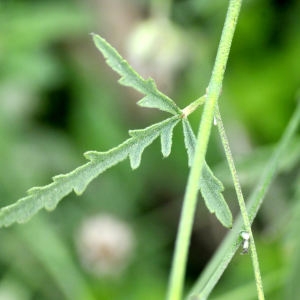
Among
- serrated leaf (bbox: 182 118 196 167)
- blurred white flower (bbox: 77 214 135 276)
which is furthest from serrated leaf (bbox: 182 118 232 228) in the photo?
blurred white flower (bbox: 77 214 135 276)

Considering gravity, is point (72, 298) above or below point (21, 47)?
below

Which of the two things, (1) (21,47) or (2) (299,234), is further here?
(1) (21,47)

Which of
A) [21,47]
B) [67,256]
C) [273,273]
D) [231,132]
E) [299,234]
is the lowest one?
[299,234]

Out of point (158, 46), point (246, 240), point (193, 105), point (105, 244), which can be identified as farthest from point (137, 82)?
point (105, 244)

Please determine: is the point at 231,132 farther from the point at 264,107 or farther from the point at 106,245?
the point at 106,245

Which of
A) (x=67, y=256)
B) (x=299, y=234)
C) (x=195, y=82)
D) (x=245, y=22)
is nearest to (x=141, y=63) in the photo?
(x=195, y=82)

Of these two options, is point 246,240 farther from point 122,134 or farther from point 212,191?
point 122,134

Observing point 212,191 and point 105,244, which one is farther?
point 105,244
